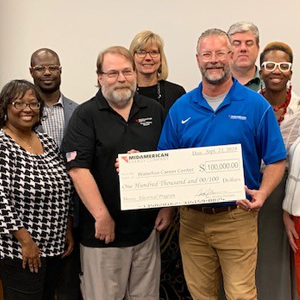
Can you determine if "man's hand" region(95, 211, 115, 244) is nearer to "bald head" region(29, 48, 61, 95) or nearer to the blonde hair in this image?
"bald head" region(29, 48, 61, 95)

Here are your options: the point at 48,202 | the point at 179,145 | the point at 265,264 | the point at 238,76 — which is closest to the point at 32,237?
the point at 48,202

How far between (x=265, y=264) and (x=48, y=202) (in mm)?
1337

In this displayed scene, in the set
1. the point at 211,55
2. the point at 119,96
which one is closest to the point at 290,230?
the point at 211,55

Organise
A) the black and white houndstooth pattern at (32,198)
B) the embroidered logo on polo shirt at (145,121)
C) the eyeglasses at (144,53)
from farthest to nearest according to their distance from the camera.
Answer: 1. the eyeglasses at (144,53)
2. the embroidered logo on polo shirt at (145,121)
3. the black and white houndstooth pattern at (32,198)

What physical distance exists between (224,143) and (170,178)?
0.98ft

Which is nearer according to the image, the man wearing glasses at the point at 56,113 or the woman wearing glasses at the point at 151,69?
the man wearing glasses at the point at 56,113

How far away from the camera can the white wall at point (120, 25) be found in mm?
3914

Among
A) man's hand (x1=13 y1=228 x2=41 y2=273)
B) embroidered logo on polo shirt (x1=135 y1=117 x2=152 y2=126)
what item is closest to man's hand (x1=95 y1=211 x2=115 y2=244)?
man's hand (x1=13 y1=228 x2=41 y2=273)

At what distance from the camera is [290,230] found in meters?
2.54

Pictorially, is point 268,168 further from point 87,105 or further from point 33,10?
point 33,10

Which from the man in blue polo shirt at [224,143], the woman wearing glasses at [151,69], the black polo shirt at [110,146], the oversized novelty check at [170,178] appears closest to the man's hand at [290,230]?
the man in blue polo shirt at [224,143]

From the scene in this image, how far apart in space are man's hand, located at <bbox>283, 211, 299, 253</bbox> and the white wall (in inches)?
66.0

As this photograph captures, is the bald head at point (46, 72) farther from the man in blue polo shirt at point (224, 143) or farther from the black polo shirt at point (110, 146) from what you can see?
the man in blue polo shirt at point (224, 143)

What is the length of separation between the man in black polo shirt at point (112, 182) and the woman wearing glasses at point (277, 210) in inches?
25.1
